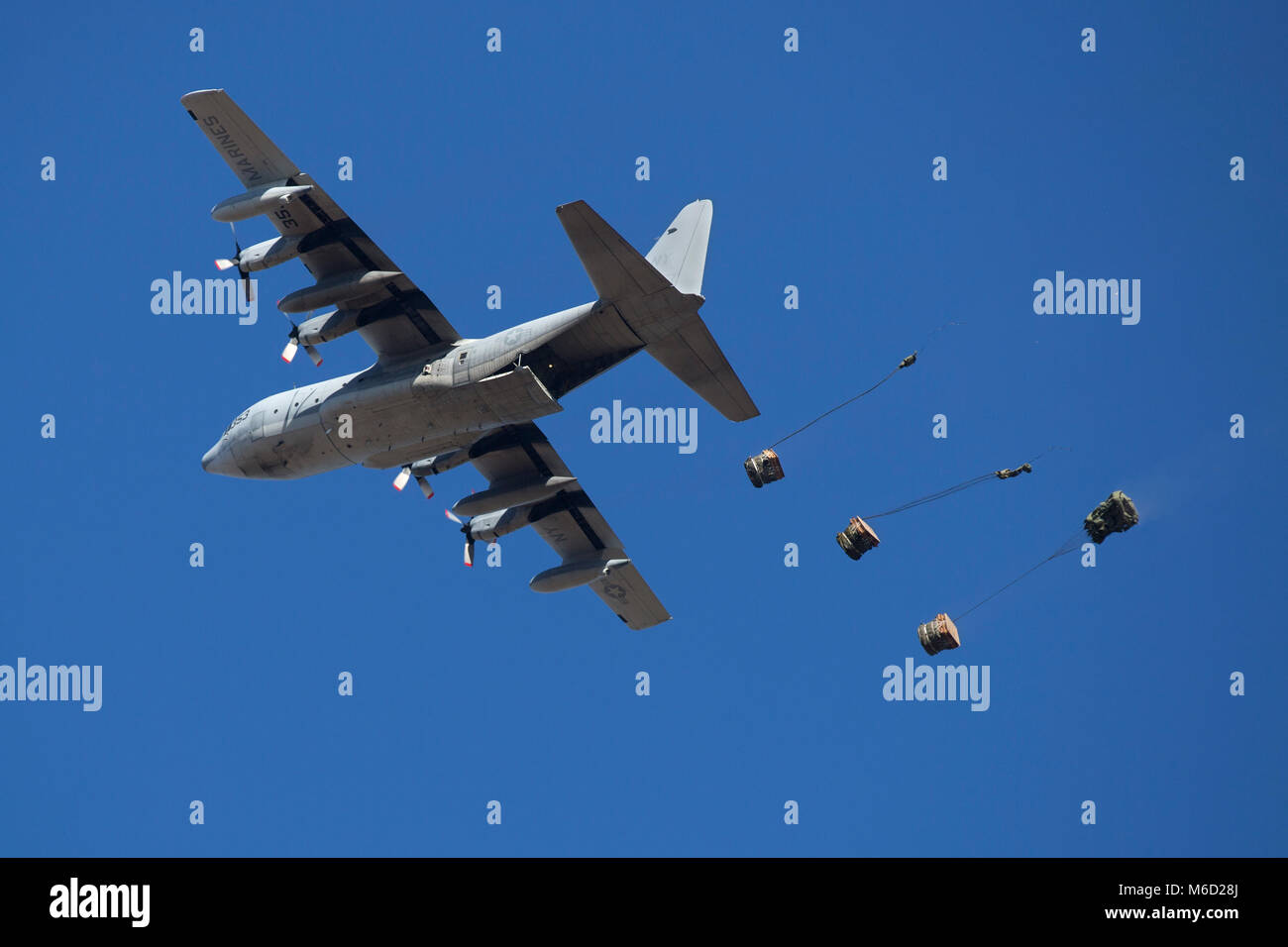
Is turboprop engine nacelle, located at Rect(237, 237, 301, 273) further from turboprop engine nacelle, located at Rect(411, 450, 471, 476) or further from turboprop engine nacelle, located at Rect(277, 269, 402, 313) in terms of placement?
turboprop engine nacelle, located at Rect(411, 450, 471, 476)

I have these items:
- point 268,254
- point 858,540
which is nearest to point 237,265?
point 268,254

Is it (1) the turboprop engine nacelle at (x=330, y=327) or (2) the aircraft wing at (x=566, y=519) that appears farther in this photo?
(2) the aircraft wing at (x=566, y=519)

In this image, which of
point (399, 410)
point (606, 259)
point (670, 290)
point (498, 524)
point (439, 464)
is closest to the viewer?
point (606, 259)

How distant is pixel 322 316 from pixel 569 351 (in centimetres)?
610

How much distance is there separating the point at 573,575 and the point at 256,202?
40.7ft

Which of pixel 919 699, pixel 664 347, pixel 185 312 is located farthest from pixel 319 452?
pixel 919 699

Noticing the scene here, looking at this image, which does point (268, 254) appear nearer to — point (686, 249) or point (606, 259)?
point (606, 259)

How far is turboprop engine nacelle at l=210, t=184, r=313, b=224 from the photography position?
31703 millimetres

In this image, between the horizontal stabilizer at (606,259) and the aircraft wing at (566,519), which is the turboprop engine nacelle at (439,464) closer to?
the aircraft wing at (566,519)

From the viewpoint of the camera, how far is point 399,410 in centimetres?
3366

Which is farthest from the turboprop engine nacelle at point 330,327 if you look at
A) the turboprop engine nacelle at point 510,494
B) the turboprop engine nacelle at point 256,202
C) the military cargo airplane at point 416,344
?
the turboprop engine nacelle at point 510,494

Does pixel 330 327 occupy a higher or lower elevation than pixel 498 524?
higher

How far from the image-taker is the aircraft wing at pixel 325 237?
31625mm

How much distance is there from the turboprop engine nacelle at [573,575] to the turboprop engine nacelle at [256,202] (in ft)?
38.9
